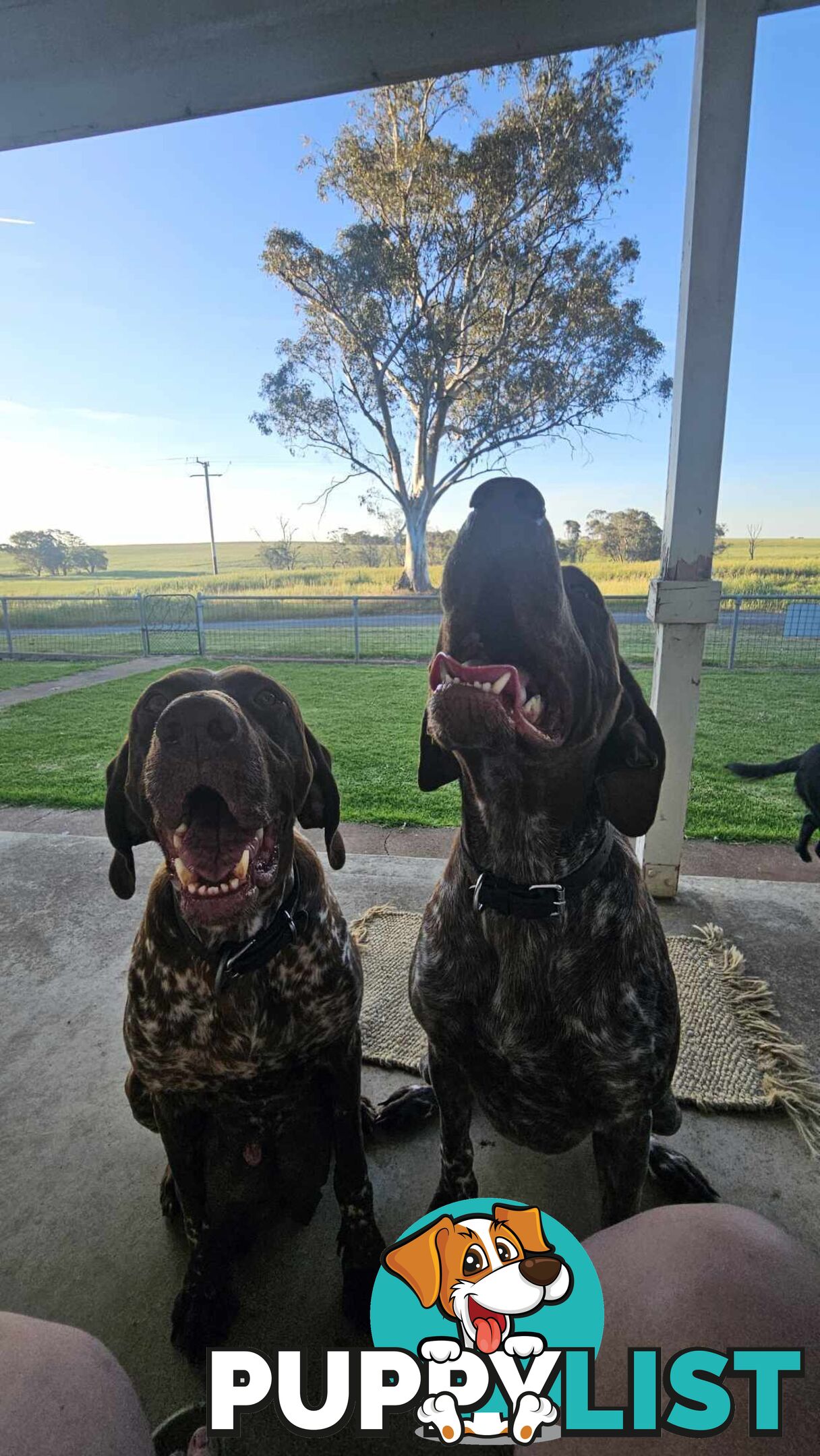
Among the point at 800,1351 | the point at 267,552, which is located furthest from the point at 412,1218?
the point at 267,552

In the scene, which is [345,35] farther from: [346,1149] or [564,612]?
[346,1149]

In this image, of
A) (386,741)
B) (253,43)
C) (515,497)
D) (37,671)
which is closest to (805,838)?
(515,497)

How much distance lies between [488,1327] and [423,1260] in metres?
0.12

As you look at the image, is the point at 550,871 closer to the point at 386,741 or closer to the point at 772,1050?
the point at 772,1050

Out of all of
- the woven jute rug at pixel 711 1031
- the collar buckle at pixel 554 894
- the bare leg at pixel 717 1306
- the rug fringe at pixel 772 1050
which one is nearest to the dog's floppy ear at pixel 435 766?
the collar buckle at pixel 554 894

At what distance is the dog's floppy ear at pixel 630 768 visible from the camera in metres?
1.30

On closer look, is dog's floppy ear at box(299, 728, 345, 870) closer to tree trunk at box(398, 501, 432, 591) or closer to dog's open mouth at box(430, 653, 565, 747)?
dog's open mouth at box(430, 653, 565, 747)

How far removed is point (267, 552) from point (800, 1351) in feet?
30.0

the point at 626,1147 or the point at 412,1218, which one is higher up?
the point at 626,1147

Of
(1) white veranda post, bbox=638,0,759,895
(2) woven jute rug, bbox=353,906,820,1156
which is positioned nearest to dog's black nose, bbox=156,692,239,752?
(2) woven jute rug, bbox=353,906,820,1156

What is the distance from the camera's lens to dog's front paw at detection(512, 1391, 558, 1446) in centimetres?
72

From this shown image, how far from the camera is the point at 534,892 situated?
124 centimetres

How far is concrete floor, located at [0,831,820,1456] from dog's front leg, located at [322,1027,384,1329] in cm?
8

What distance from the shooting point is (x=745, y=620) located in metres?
7.74
